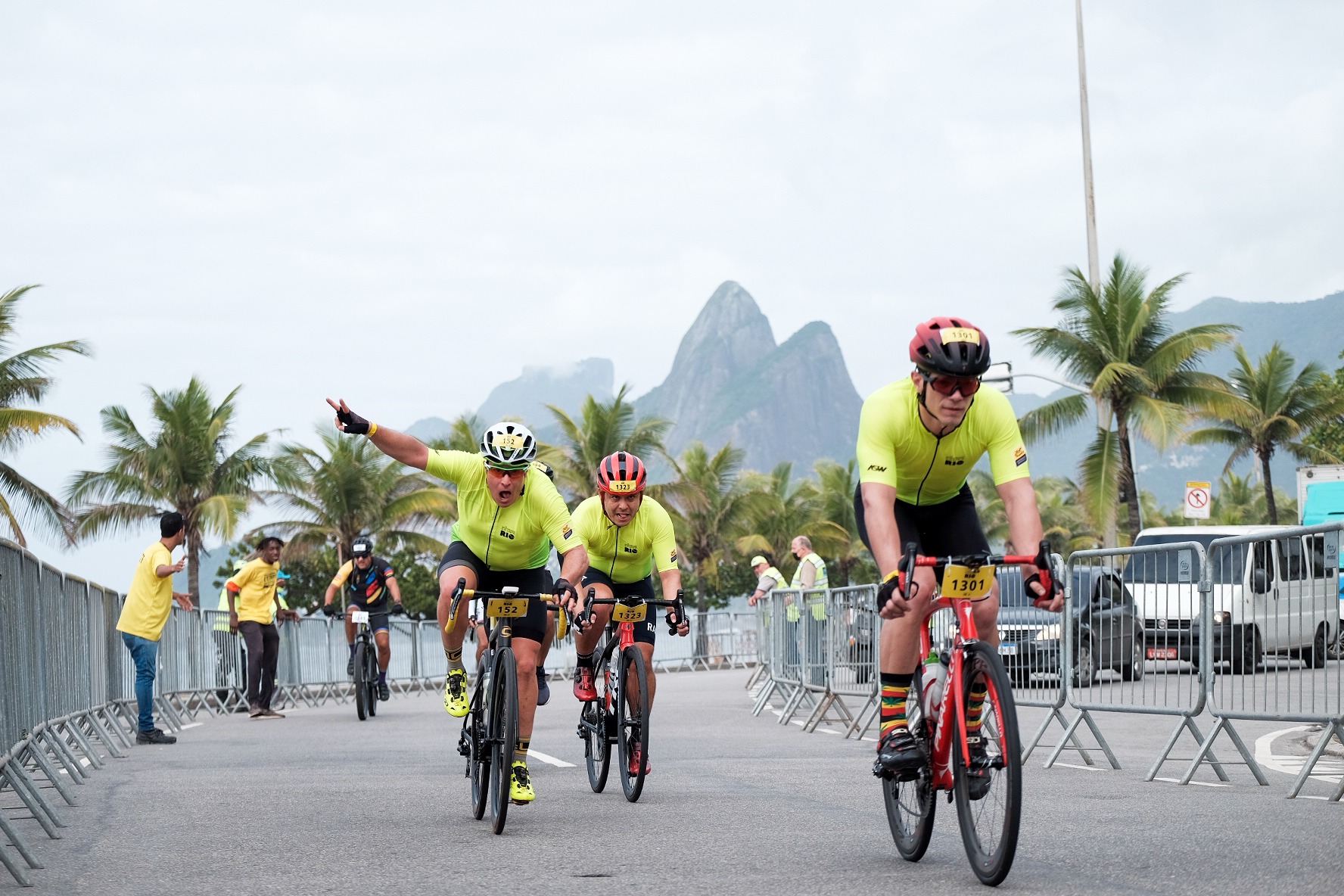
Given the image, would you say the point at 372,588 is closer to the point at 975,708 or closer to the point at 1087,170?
the point at 975,708

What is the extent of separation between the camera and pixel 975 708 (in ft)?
17.8

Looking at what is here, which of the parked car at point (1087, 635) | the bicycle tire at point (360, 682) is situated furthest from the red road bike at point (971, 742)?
the bicycle tire at point (360, 682)

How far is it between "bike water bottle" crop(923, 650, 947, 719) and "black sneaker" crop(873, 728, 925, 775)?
0.13 m

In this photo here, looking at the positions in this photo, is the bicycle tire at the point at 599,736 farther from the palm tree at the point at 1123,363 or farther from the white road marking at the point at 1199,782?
the palm tree at the point at 1123,363

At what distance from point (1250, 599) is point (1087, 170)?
3037 centimetres

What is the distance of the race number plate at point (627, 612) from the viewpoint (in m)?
9.20

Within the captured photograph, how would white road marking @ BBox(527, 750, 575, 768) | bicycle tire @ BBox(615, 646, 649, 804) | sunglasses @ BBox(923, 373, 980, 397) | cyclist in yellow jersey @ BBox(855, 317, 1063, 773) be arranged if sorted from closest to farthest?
cyclist in yellow jersey @ BBox(855, 317, 1063, 773) → sunglasses @ BBox(923, 373, 980, 397) → bicycle tire @ BBox(615, 646, 649, 804) → white road marking @ BBox(527, 750, 575, 768)

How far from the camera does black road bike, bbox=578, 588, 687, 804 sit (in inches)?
333

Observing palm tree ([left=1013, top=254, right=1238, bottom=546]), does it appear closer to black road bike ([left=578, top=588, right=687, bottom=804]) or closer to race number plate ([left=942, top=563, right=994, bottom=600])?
black road bike ([left=578, top=588, right=687, bottom=804])

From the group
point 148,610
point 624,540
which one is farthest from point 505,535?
point 148,610

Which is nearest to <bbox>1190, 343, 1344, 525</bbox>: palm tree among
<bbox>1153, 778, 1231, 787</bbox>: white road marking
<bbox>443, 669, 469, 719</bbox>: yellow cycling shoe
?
<bbox>1153, 778, 1231, 787</bbox>: white road marking

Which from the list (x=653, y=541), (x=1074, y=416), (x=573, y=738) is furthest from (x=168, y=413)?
(x=653, y=541)

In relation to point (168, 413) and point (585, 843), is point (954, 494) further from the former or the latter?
point (168, 413)

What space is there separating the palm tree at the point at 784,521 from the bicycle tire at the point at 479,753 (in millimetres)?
51710
